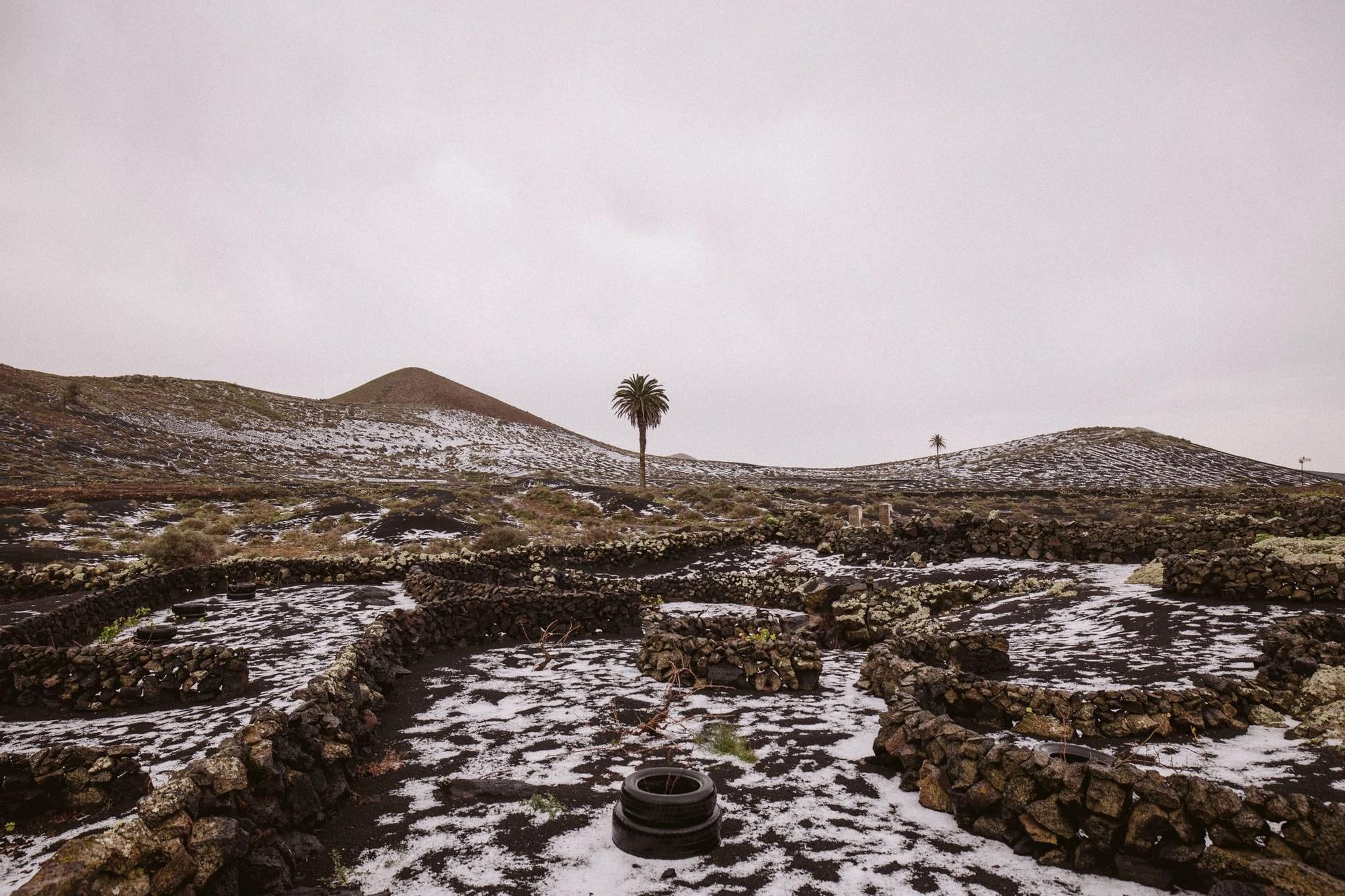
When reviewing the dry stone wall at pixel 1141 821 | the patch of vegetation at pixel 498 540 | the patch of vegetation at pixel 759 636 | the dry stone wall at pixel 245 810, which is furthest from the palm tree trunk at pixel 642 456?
the dry stone wall at pixel 1141 821

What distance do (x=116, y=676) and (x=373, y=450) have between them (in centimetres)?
8746

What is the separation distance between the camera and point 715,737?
851 centimetres

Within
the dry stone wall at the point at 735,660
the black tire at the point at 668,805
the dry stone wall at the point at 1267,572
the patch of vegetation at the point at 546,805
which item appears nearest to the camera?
the black tire at the point at 668,805

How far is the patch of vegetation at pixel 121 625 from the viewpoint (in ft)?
45.9

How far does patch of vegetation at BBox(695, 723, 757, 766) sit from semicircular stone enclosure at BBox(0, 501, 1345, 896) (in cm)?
8

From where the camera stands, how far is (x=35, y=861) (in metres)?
5.55

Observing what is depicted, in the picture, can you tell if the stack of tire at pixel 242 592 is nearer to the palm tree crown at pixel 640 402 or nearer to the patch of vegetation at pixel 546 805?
the patch of vegetation at pixel 546 805

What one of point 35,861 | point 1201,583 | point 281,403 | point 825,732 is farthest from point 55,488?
point 281,403

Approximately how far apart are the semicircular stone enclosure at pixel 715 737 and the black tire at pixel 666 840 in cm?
11

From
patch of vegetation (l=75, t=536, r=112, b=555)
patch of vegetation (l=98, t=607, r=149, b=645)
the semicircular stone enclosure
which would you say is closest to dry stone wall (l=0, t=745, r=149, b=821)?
the semicircular stone enclosure

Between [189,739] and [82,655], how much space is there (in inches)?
151

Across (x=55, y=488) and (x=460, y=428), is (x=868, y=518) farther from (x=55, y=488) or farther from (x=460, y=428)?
(x=460, y=428)

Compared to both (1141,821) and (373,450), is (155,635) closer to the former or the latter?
(1141,821)

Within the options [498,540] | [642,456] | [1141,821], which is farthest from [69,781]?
[642,456]
